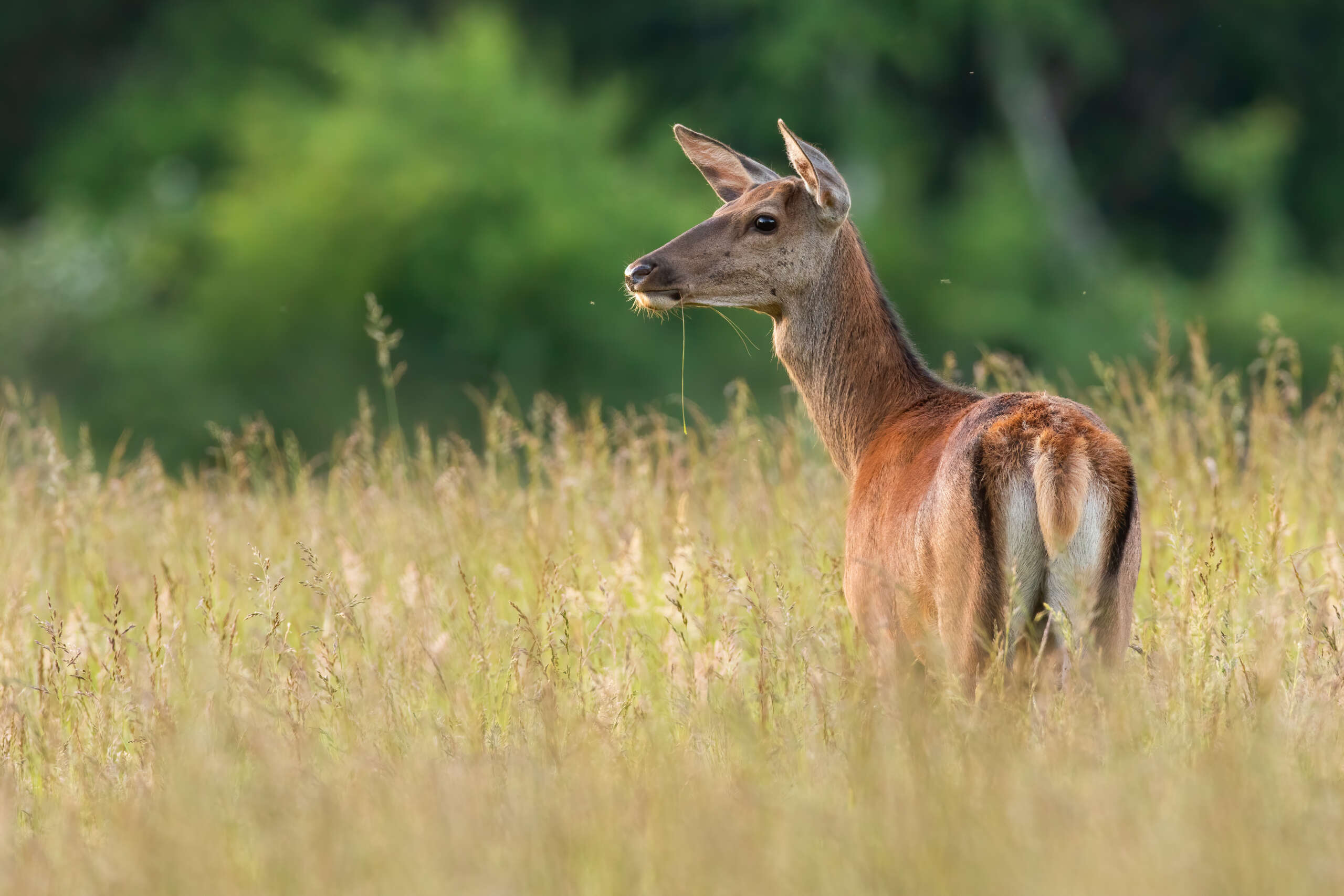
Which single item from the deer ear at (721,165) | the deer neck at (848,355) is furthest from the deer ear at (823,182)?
the deer ear at (721,165)

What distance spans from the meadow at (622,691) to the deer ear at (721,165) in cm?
88

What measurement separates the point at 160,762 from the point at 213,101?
24374 mm

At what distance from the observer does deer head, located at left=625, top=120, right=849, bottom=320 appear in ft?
17.0

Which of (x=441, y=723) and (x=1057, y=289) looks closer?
(x=441, y=723)

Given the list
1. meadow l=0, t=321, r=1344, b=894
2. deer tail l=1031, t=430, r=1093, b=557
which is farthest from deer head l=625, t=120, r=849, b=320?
deer tail l=1031, t=430, r=1093, b=557

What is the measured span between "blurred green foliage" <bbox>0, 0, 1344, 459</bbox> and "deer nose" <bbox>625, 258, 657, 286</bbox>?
598 inches

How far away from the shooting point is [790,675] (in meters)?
4.45

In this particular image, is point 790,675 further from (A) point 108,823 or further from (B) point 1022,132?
(B) point 1022,132

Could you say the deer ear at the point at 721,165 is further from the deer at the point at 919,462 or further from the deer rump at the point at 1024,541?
the deer rump at the point at 1024,541

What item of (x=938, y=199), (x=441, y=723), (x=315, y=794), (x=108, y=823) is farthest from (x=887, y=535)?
(x=938, y=199)

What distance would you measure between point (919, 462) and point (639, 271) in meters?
1.18

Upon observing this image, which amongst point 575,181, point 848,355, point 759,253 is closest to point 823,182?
point 759,253

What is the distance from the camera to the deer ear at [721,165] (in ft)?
18.8

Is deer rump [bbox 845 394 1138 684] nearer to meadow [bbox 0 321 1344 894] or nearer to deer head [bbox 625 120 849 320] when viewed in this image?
meadow [bbox 0 321 1344 894]
